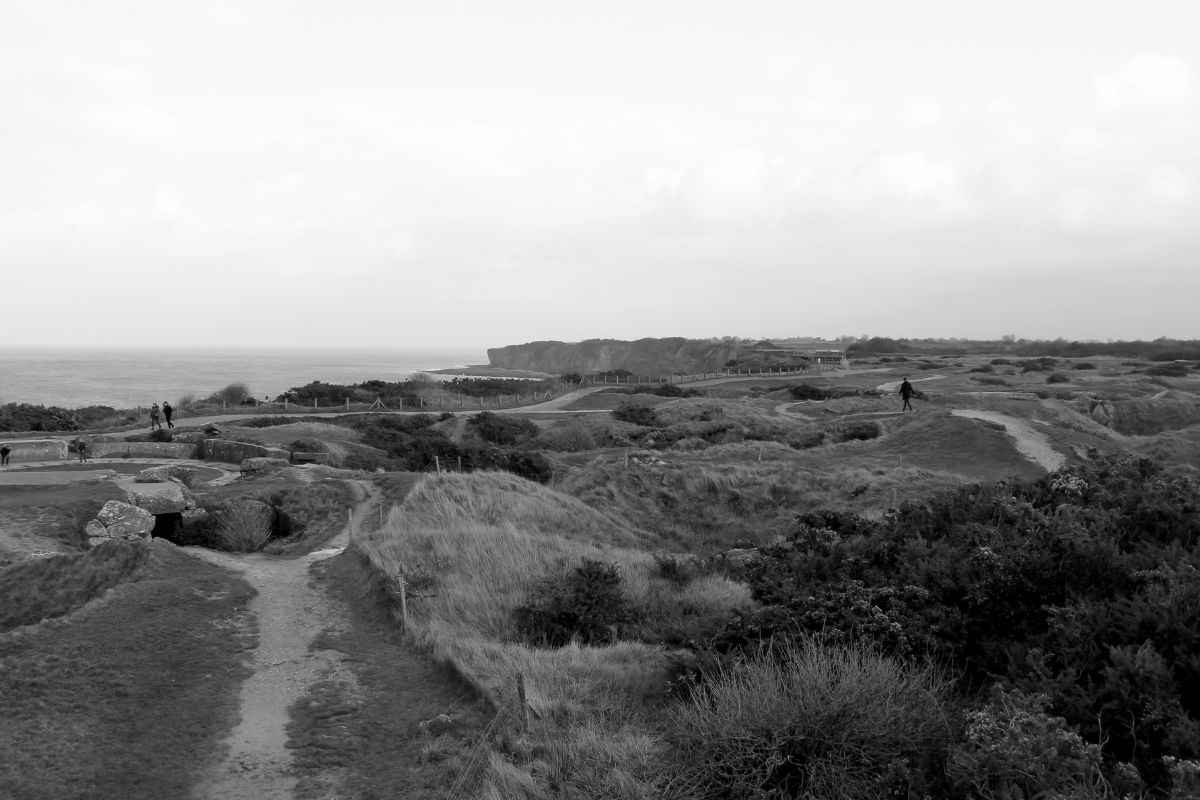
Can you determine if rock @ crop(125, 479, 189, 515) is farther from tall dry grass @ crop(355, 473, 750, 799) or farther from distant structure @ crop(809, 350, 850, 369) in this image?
distant structure @ crop(809, 350, 850, 369)

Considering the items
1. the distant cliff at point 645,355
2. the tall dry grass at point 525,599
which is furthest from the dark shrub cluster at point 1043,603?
the distant cliff at point 645,355

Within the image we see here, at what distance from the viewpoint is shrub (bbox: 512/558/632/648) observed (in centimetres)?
1024

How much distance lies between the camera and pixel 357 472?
23125 mm

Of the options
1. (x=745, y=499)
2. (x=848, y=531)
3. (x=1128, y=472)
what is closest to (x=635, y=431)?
(x=745, y=499)

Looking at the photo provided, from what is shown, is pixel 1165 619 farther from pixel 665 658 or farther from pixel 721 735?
pixel 665 658

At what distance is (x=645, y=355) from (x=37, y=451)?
116m

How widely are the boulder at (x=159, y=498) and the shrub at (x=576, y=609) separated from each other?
1063 centimetres

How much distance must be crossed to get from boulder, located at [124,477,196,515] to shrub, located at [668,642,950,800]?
51.6 ft

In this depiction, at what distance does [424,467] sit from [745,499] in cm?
1272

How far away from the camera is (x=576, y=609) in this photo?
10.6 m

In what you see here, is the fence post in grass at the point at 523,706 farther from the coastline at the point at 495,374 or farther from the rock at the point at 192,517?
the coastline at the point at 495,374

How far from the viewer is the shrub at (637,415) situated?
139 ft

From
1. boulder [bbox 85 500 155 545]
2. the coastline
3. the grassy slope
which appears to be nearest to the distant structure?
the coastline

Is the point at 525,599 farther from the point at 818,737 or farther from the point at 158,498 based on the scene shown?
the point at 158,498
